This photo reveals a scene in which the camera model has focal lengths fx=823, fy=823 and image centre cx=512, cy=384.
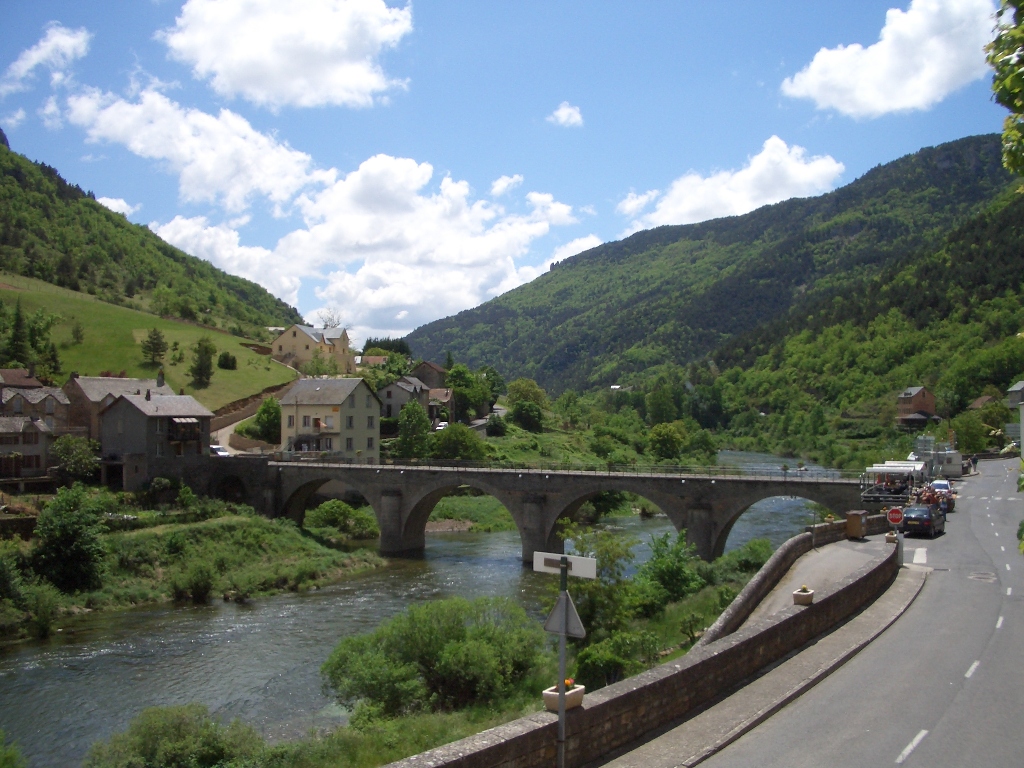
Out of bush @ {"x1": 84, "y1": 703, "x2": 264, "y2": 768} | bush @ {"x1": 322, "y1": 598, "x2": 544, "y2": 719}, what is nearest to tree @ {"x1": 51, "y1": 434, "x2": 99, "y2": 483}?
bush @ {"x1": 322, "y1": 598, "x2": 544, "y2": 719}

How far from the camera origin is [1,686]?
26.6m

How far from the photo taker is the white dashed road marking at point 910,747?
34.1 feet

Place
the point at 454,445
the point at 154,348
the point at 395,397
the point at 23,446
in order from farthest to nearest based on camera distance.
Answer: the point at 395,397 → the point at 154,348 → the point at 454,445 → the point at 23,446

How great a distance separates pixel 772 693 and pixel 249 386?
79.0m

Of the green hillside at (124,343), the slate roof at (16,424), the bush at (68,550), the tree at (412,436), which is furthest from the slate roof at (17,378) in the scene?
the tree at (412,436)

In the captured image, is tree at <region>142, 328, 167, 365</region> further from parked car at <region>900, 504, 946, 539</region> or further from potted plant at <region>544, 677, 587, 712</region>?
potted plant at <region>544, 677, 587, 712</region>

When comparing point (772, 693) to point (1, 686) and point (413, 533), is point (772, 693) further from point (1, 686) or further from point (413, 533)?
point (413, 533)

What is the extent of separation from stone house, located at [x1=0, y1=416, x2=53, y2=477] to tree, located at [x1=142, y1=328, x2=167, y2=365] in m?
35.4

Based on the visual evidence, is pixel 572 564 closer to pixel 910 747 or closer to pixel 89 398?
pixel 910 747

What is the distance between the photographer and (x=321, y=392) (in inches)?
2616

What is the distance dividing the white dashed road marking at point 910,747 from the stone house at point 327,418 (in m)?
56.2

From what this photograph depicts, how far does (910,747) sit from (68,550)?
3825cm

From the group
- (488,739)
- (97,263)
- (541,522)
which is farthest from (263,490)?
(97,263)

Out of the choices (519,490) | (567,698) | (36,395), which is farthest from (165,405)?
(567,698)
